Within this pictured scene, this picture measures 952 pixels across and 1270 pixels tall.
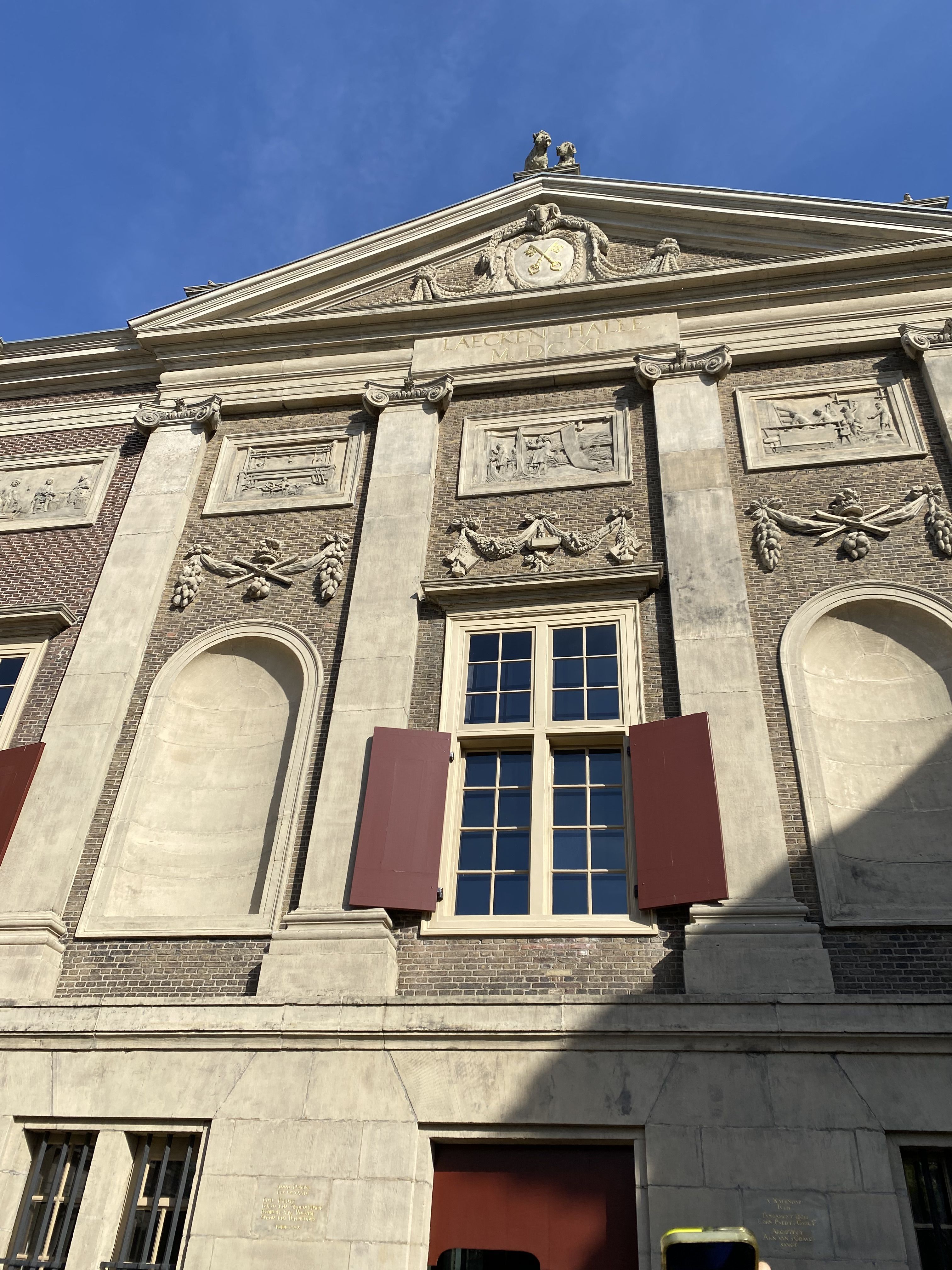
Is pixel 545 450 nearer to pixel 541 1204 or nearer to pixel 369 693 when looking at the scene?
pixel 369 693

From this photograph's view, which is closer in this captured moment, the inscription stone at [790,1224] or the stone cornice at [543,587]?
the inscription stone at [790,1224]

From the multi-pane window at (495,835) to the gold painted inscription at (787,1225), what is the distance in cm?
324

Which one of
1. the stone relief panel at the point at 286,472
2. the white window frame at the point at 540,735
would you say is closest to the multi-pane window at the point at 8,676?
the stone relief panel at the point at 286,472

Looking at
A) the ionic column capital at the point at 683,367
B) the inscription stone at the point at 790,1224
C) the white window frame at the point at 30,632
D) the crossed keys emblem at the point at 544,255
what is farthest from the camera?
the crossed keys emblem at the point at 544,255

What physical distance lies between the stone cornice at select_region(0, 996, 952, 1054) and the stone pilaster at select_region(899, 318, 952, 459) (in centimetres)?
733

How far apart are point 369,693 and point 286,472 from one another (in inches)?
170

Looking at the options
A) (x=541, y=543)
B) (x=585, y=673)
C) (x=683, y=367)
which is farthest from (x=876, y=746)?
(x=683, y=367)

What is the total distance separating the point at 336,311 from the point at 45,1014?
34.1ft

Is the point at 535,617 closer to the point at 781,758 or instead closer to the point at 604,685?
the point at 604,685

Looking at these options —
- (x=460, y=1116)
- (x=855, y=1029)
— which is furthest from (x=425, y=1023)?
(x=855, y=1029)

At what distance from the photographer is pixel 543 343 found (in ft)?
47.6

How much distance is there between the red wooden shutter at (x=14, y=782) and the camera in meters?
10.9

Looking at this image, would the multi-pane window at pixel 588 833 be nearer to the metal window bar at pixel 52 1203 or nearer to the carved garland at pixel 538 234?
the metal window bar at pixel 52 1203

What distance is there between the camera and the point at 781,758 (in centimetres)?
1015
